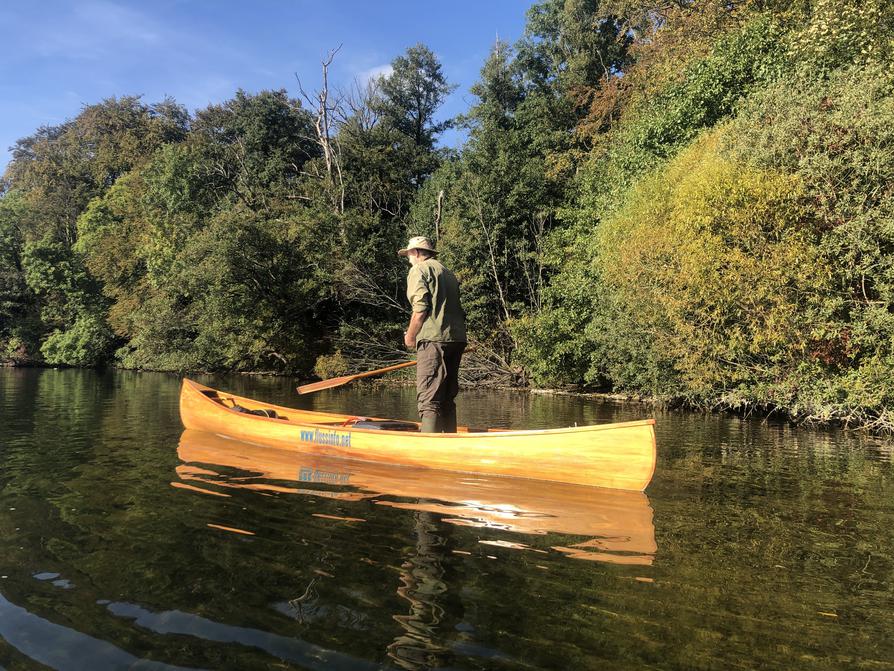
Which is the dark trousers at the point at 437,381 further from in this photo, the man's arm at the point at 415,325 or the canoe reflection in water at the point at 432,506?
the canoe reflection in water at the point at 432,506

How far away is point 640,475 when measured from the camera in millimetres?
5547

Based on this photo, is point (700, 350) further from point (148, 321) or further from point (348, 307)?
point (148, 321)

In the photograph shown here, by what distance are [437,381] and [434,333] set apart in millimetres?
546

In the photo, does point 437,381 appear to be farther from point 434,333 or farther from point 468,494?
point 468,494

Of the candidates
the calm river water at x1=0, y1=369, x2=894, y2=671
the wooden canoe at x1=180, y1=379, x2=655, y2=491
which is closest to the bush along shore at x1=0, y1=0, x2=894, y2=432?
the calm river water at x1=0, y1=369, x2=894, y2=671

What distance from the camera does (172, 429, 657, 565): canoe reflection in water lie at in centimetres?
442

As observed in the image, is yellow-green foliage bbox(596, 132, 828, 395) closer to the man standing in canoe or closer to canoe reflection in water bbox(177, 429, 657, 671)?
the man standing in canoe

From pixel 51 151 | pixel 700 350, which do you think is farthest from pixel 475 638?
pixel 51 151

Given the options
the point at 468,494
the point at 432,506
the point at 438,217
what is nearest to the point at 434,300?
the point at 468,494

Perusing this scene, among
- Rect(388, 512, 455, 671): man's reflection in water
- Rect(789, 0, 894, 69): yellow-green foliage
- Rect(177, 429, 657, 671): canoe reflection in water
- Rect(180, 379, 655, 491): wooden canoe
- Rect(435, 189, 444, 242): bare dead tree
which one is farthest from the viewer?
Rect(435, 189, 444, 242): bare dead tree

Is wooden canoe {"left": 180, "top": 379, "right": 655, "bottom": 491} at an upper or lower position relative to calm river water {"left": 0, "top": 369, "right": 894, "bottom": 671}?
upper

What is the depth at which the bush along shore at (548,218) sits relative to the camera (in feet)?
37.1

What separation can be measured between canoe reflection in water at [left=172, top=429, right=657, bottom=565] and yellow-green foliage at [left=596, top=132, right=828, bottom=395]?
25.1 ft

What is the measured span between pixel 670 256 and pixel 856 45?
627 cm
